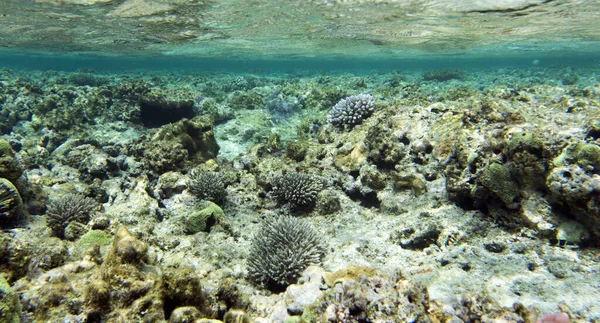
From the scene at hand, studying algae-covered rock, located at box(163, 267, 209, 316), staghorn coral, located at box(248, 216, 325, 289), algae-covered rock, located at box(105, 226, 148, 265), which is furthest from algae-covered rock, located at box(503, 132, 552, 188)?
algae-covered rock, located at box(105, 226, 148, 265)

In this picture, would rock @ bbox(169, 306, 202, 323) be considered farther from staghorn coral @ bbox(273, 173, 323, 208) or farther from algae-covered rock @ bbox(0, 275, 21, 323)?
staghorn coral @ bbox(273, 173, 323, 208)

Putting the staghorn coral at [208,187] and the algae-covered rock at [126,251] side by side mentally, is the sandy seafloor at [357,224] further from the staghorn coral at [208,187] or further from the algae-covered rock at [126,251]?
the staghorn coral at [208,187]

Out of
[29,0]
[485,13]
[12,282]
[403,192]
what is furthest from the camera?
[485,13]

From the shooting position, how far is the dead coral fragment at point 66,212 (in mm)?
5387

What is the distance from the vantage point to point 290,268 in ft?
15.1

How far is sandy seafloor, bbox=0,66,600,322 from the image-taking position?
312cm

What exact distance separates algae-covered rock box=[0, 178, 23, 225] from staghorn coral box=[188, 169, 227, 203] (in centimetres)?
314

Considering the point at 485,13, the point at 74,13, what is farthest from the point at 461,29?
the point at 74,13

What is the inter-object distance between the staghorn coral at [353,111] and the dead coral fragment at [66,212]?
23.5ft

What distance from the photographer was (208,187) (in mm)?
6953

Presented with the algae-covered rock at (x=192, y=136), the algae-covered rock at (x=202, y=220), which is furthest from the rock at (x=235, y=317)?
the algae-covered rock at (x=192, y=136)

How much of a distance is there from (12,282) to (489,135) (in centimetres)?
752

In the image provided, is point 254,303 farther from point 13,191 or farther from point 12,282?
point 13,191

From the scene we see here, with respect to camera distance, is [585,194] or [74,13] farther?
[74,13]
